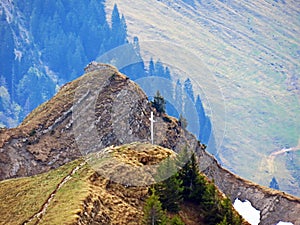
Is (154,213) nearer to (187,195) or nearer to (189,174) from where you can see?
(187,195)

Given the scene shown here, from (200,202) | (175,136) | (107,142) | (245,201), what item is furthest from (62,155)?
(200,202)

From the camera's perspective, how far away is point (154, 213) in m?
55.5

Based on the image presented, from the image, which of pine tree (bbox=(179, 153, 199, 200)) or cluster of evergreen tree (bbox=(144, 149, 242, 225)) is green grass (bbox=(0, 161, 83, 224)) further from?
pine tree (bbox=(179, 153, 199, 200))

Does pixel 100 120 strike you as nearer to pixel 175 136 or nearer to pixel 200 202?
pixel 175 136

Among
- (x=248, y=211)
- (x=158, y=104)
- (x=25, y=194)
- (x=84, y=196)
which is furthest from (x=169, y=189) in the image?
(x=158, y=104)

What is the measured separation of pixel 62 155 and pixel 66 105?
15.1m

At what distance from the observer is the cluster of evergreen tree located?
60.9 m

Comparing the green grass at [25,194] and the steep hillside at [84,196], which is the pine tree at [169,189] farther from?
the green grass at [25,194]

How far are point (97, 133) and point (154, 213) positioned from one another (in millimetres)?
70656

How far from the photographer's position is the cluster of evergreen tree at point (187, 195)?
60.9 m

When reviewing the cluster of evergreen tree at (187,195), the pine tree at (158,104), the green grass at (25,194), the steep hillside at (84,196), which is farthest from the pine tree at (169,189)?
the pine tree at (158,104)

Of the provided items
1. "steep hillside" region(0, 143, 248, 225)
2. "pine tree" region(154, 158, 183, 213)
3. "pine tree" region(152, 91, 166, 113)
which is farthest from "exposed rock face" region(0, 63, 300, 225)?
"pine tree" region(154, 158, 183, 213)

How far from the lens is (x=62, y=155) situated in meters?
121

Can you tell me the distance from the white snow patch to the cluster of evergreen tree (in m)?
54.3
